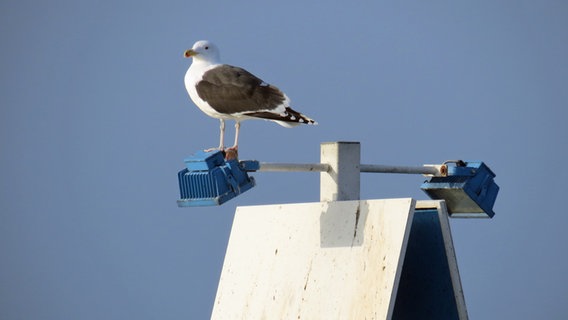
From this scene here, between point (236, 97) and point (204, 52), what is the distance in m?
0.95

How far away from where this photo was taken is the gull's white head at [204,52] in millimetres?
11367

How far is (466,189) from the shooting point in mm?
10336

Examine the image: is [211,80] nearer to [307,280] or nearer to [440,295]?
[307,280]

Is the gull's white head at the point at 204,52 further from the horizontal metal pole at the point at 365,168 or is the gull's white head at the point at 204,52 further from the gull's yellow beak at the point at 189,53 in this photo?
the horizontal metal pole at the point at 365,168

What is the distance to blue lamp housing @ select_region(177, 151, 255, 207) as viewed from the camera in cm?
923

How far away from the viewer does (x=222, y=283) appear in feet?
36.2

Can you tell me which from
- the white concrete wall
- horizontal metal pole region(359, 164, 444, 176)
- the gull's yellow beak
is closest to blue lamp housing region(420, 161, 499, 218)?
horizontal metal pole region(359, 164, 444, 176)

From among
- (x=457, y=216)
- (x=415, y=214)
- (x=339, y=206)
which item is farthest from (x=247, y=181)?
(x=457, y=216)

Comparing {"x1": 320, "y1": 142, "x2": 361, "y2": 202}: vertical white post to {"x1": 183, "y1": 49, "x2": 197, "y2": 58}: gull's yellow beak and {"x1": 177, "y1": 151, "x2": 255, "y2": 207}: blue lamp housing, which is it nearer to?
{"x1": 177, "y1": 151, "x2": 255, "y2": 207}: blue lamp housing

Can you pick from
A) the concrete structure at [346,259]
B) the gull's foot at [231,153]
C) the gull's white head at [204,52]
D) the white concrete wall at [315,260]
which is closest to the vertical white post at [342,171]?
the concrete structure at [346,259]

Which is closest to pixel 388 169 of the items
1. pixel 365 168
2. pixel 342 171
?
pixel 365 168

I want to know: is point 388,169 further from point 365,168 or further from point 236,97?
point 236,97

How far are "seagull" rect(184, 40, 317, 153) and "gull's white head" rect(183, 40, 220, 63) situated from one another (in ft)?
0.28

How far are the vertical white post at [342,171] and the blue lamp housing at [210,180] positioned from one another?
0.81 metres
